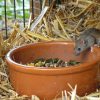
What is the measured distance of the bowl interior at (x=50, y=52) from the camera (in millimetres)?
3470

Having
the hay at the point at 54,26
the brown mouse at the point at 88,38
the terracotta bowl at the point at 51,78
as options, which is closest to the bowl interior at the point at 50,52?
the terracotta bowl at the point at 51,78

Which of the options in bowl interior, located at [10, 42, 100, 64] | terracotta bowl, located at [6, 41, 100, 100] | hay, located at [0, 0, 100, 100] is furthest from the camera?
hay, located at [0, 0, 100, 100]

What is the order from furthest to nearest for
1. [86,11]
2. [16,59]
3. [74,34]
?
[86,11], [74,34], [16,59]

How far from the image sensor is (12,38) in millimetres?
4352

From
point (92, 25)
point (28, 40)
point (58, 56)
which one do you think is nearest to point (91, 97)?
point (58, 56)

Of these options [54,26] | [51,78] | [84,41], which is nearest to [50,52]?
[51,78]

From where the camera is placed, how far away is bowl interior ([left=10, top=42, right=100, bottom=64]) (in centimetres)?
347

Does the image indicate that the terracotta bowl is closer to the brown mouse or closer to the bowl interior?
the bowl interior

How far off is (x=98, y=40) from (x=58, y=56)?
0.92 meters

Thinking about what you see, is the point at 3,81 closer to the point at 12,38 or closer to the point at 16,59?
the point at 16,59

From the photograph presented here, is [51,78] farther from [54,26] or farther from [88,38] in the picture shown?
[54,26]

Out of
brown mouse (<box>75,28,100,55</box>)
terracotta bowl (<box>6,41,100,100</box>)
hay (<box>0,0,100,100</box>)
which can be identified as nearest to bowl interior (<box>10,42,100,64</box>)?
terracotta bowl (<box>6,41,100,100</box>)

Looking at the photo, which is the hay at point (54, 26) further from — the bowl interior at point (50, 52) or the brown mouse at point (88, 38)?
the bowl interior at point (50, 52)

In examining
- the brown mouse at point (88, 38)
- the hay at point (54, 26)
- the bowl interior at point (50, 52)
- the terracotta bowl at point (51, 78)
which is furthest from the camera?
the brown mouse at point (88, 38)
